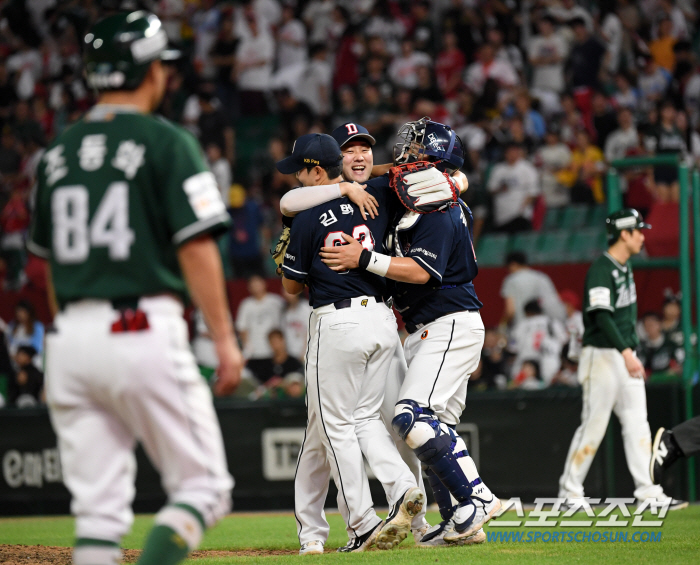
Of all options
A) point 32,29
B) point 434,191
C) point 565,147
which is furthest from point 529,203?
point 32,29

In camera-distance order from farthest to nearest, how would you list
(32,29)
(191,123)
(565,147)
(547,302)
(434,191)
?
(32,29) < (191,123) < (565,147) < (547,302) < (434,191)

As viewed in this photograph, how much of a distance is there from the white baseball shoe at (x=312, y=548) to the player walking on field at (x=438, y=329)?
0.61 metres

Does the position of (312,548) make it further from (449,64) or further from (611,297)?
(449,64)

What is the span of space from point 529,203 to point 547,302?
1.73 m

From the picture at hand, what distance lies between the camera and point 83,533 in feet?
10.5

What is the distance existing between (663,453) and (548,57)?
9552mm

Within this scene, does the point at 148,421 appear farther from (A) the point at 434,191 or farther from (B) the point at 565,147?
(B) the point at 565,147

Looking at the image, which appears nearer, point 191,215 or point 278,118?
point 191,215

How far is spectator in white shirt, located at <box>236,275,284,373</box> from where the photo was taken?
39.8ft

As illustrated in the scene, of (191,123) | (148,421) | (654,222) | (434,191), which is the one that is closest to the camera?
(148,421)

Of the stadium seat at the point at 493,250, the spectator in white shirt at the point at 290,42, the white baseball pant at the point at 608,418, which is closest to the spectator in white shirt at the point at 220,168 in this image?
the spectator in white shirt at the point at 290,42

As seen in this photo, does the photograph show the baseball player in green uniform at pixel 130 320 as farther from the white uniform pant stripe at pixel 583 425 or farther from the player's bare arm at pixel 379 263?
the white uniform pant stripe at pixel 583 425

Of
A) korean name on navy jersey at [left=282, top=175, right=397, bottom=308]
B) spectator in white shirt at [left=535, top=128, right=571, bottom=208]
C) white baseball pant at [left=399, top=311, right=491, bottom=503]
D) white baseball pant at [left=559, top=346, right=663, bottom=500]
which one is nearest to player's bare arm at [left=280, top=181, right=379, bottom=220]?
korean name on navy jersey at [left=282, top=175, right=397, bottom=308]

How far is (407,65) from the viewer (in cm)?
Answer: 1591
